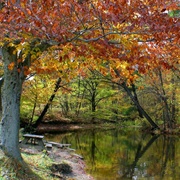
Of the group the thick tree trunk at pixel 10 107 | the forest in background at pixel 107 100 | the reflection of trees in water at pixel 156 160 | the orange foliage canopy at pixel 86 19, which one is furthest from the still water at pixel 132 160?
the forest in background at pixel 107 100

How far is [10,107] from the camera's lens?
23.0 ft

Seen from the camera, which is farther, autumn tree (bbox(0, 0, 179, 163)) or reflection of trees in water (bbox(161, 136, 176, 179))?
reflection of trees in water (bbox(161, 136, 176, 179))

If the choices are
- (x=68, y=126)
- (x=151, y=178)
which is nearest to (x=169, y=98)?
(x=68, y=126)

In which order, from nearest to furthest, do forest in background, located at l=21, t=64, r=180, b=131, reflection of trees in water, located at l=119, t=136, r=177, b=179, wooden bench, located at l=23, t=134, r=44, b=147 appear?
1. reflection of trees in water, located at l=119, t=136, r=177, b=179
2. wooden bench, located at l=23, t=134, r=44, b=147
3. forest in background, located at l=21, t=64, r=180, b=131

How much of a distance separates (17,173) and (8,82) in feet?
7.87

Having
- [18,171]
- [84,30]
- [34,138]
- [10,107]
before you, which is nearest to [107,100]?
[34,138]

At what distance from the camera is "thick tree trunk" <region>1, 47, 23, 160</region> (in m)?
7.00

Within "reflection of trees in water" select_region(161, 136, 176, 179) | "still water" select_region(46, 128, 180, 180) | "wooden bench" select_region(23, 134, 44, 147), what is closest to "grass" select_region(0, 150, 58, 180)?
"still water" select_region(46, 128, 180, 180)

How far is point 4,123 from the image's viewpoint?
703 cm

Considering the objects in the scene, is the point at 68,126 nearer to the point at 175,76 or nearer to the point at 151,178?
the point at 175,76

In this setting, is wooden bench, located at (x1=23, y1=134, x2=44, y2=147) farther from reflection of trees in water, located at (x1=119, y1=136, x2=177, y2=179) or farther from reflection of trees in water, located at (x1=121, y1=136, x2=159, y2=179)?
reflection of trees in water, located at (x1=121, y1=136, x2=159, y2=179)

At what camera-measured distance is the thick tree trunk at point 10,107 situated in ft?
Result: 23.0

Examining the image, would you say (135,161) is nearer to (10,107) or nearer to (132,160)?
(132,160)

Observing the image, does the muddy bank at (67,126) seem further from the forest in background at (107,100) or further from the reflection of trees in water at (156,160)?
the reflection of trees in water at (156,160)
